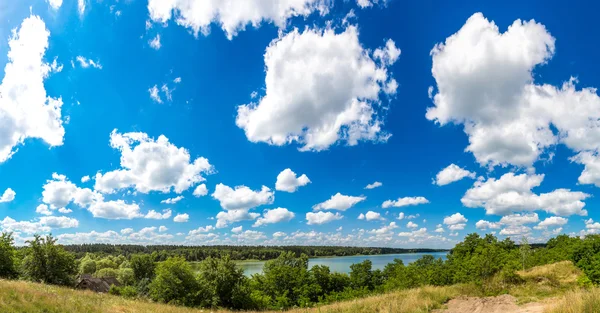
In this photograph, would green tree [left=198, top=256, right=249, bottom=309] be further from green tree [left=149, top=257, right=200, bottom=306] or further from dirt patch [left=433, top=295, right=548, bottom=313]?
dirt patch [left=433, top=295, right=548, bottom=313]

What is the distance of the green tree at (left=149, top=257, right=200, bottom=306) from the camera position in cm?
3597

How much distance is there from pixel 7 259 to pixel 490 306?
49.3 metres

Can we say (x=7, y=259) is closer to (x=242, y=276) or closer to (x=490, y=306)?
(x=242, y=276)

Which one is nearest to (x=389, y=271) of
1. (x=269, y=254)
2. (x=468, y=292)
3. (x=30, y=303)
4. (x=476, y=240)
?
(x=476, y=240)

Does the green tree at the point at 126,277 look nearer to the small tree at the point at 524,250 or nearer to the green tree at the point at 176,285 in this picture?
the green tree at the point at 176,285

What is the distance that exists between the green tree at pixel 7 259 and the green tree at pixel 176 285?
16914 mm

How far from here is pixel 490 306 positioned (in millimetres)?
13742

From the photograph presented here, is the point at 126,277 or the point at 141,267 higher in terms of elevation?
the point at 141,267

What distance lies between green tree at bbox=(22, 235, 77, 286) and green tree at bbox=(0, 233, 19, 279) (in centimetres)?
113

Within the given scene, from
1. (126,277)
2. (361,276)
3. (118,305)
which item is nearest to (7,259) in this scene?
(118,305)

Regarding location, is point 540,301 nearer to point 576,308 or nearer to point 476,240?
point 576,308

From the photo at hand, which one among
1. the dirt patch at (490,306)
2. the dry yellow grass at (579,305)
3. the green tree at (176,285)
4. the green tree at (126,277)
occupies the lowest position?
the green tree at (126,277)

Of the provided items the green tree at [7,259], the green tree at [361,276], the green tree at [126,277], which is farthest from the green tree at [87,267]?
the green tree at [361,276]

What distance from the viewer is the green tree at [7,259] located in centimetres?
3622
